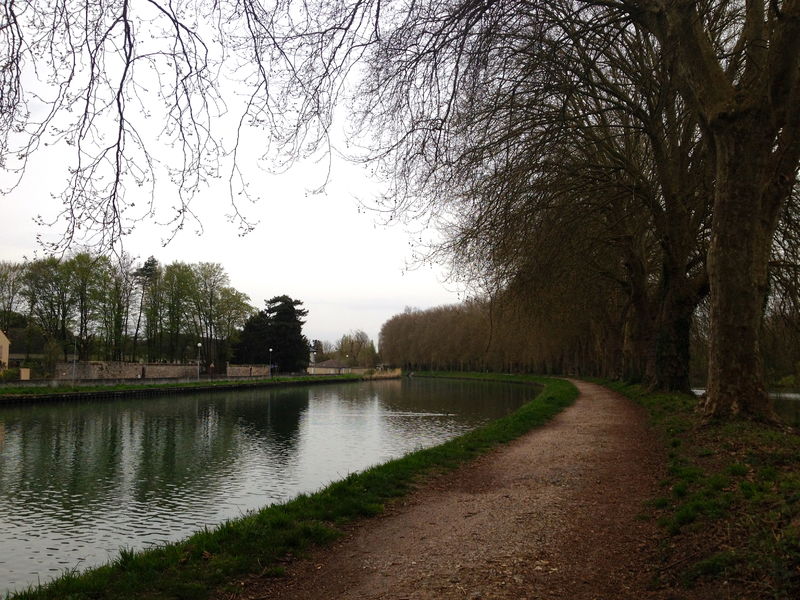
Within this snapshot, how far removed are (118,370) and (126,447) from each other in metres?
34.6

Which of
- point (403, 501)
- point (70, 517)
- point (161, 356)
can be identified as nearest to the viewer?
point (403, 501)

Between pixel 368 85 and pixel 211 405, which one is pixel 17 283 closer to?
pixel 211 405

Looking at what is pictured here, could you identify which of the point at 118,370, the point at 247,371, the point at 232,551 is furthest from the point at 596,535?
the point at 247,371

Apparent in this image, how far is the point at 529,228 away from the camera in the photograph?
475 inches

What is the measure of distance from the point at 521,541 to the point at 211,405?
108ft

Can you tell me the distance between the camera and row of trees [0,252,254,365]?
1796 inches

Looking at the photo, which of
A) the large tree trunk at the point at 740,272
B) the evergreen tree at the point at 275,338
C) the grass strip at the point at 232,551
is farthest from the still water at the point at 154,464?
the evergreen tree at the point at 275,338

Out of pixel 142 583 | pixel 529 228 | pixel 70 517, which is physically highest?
pixel 529 228

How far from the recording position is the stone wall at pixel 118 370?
149 ft

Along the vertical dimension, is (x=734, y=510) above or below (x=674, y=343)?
below

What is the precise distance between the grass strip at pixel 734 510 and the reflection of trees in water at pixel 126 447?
9697 millimetres

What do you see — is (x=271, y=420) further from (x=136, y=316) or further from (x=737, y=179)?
(x=136, y=316)

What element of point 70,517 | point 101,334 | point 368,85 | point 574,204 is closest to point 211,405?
point 101,334

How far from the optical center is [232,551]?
18.9 ft
